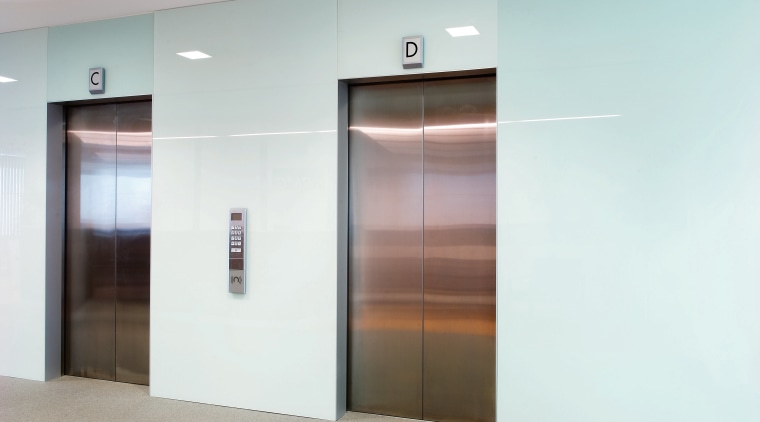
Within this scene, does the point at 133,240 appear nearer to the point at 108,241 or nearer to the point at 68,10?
the point at 108,241

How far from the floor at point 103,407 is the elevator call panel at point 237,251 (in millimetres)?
1029

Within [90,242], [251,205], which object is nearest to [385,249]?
[251,205]

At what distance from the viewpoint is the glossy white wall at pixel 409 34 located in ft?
13.7

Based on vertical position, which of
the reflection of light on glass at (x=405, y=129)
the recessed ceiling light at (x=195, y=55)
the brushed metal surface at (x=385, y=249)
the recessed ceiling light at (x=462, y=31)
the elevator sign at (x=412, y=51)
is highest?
the recessed ceiling light at (x=195, y=55)

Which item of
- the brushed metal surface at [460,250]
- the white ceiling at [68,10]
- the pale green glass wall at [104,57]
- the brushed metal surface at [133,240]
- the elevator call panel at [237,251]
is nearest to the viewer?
the brushed metal surface at [460,250]

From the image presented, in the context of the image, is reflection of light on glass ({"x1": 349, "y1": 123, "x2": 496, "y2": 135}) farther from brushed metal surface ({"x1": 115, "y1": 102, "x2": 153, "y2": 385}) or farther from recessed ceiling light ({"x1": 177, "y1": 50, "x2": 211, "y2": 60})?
brushed metal surface ({"x1": 115, "y1": 102, "x2": 153, "y2": 385})

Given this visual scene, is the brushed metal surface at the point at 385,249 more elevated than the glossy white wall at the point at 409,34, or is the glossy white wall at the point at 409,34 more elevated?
the glossy white wall at the point at 409,34

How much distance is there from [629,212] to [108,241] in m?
4.70

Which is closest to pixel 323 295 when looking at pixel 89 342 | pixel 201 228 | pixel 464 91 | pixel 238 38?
pixel 201 228

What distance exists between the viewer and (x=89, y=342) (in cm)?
565

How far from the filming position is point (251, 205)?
482cm

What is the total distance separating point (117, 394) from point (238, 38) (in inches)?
132

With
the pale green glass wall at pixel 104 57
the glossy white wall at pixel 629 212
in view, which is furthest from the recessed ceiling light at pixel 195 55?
the glossy white wall at pixel 629 212

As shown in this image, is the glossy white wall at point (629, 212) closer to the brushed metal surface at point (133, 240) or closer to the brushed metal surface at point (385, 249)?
the brushed metal surface at point (385, 249)
